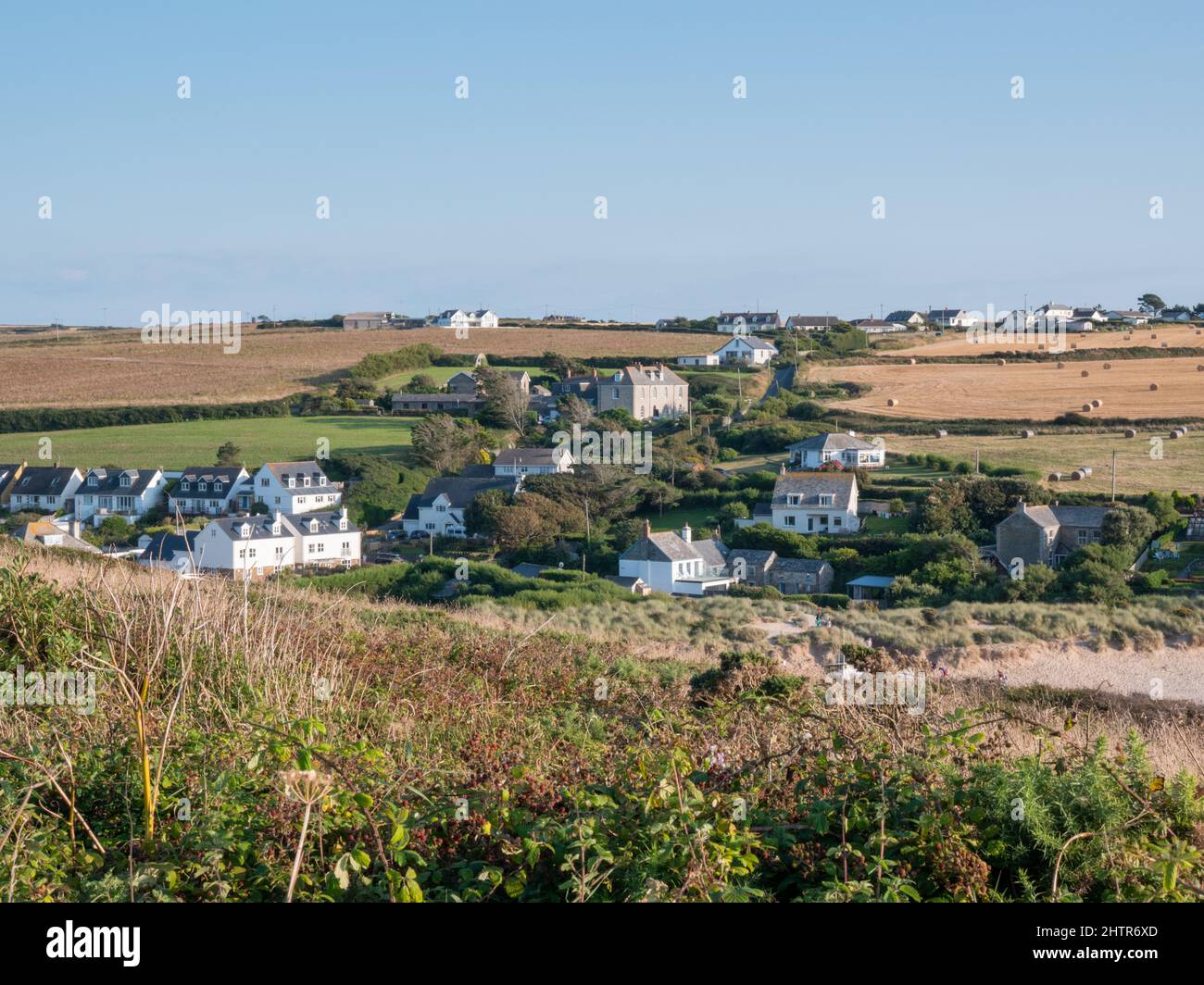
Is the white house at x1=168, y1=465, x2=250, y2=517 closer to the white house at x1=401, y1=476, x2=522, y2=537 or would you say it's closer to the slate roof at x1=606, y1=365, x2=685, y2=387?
the white house at x1=401, y1=476, x2=522, y2=537

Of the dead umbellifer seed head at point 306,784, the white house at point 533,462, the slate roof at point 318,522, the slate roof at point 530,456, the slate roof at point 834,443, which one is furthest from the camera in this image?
the slate roof at point 530,456

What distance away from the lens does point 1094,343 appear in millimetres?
75938

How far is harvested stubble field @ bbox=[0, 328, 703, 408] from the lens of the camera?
68.8 metres

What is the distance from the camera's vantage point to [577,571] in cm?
3509

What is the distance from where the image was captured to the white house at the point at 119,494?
47.3 metres

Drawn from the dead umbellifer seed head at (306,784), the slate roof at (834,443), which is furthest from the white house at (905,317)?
the dead umbellifer seed head at (306,784)

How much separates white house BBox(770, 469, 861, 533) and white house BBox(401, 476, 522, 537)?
1186 cm

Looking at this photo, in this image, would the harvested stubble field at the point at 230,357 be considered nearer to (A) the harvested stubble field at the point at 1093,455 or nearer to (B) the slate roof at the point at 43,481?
(B) the slate roof at the point at 43,481

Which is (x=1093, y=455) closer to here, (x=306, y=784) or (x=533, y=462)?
(x=533, y=462)

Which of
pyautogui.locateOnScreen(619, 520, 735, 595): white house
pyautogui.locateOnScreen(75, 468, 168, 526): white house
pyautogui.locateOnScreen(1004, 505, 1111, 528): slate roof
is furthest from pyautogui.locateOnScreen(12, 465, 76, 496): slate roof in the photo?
pyautogui.locateOnScreen(1004, 505, 1111, 528): slate roof

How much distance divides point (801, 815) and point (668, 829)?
0.72 metres

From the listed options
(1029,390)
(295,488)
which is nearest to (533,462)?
(295,488)

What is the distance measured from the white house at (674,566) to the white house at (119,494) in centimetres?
2208
